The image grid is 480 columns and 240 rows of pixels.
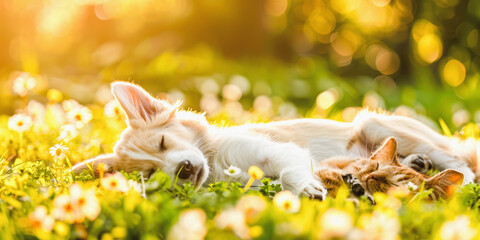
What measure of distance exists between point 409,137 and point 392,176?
0.83m

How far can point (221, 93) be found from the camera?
7.89m

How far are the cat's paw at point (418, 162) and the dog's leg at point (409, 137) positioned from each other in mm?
122

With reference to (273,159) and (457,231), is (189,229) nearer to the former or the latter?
(457,231)

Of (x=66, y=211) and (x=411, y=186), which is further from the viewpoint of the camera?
(x=411, y=186)

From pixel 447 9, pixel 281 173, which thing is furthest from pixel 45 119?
pixel 447 9

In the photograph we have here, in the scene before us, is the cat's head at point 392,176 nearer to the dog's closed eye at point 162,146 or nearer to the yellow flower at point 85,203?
the dog's closed eye at point 162,146

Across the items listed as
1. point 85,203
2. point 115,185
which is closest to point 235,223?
point 85,203

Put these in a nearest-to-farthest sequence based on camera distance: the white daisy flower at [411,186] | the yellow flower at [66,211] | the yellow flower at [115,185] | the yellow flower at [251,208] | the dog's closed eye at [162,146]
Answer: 1. the yellow flower at [251,208]
2. the yellow flower at [66,211]
3. the yellow flower at [115,185]
4. the white daisy flower at [411,186]
5. the dog's closed eye at [162,146]

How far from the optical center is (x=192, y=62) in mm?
9133

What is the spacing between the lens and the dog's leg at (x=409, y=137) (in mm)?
3572

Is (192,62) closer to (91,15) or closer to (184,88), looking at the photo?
(184,88)

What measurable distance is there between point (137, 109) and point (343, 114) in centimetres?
335

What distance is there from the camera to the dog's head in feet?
9.24

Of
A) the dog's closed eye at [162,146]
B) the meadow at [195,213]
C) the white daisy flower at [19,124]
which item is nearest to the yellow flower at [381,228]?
the meadow at [195,213]
